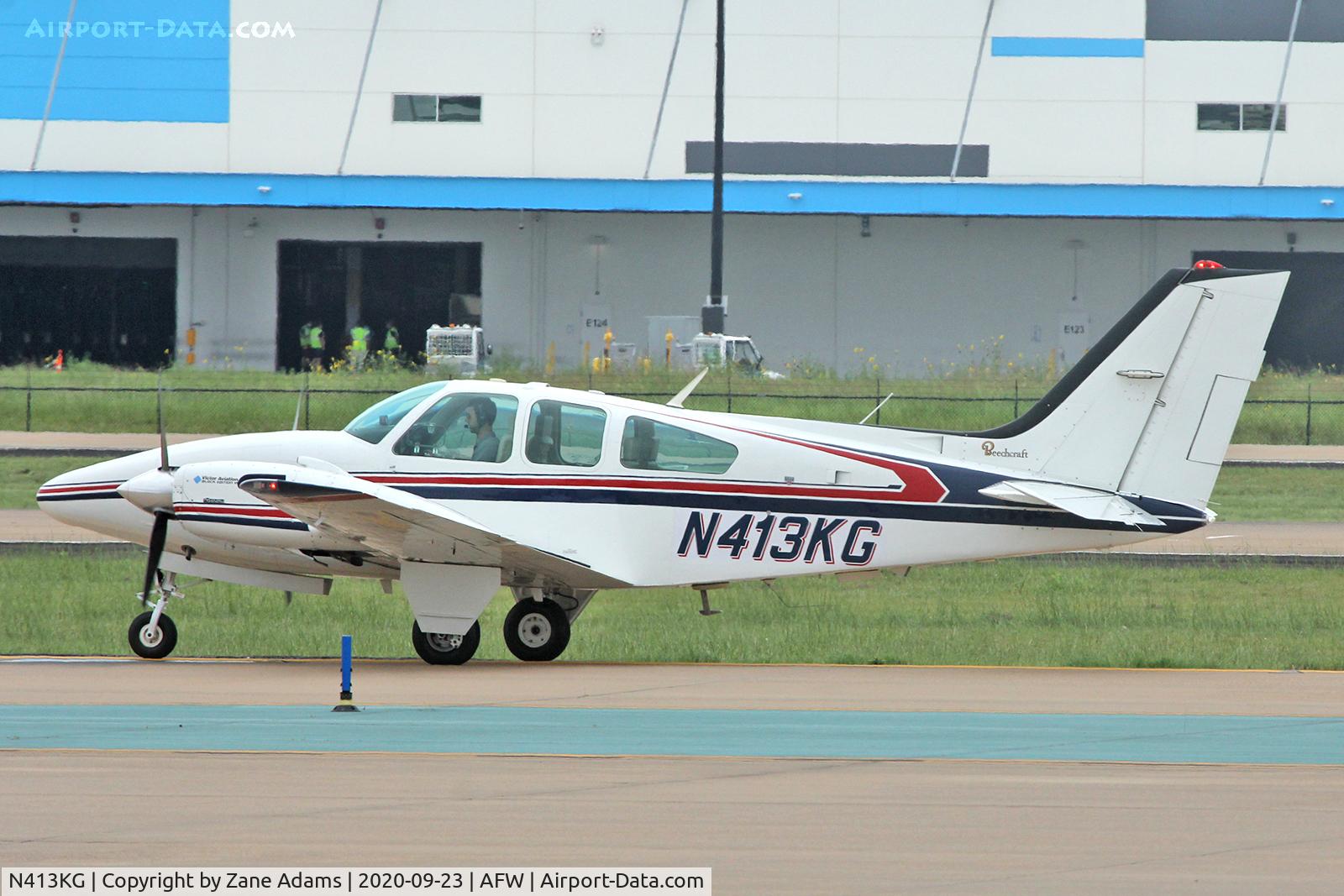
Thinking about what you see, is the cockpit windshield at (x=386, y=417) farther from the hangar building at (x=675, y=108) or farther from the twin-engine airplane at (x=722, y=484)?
the hangar building at (x=675, y=108)

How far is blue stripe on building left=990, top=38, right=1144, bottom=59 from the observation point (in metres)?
43.5

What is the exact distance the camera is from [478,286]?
45.6m

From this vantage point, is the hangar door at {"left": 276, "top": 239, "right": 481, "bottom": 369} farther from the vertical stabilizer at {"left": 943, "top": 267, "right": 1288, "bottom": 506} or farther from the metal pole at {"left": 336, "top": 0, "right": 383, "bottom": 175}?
the vertical stabilizer at {"left": 943, "top": 267, "right": 1288, "bottom": 506}

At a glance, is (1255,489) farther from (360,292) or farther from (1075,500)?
(360,292)

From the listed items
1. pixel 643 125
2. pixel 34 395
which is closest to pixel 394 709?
pixel 34 395

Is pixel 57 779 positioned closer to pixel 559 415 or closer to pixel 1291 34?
pixel 559 415

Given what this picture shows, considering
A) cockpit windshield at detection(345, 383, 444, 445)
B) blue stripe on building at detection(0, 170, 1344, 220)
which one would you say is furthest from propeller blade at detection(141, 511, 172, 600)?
blue stripe on building at detection(0, 170, 1344, 220)

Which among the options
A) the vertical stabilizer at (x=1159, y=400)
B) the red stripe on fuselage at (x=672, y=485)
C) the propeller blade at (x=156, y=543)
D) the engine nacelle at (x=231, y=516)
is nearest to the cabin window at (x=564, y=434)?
the red stripe on fuselage at (x=672, y=485)

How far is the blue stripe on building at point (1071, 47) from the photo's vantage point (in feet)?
143

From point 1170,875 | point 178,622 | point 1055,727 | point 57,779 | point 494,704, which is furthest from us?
point 178,622

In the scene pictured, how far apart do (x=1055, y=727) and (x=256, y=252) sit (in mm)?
37465

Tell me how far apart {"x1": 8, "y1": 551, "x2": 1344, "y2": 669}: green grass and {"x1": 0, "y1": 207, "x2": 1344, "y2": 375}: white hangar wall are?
84.0 feet

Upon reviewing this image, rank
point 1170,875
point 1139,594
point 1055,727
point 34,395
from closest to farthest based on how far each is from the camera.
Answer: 1. point 1170,875
2. point 1055,727
3. point 1139,594
4. point 34,395

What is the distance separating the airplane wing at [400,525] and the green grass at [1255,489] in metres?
14.7
